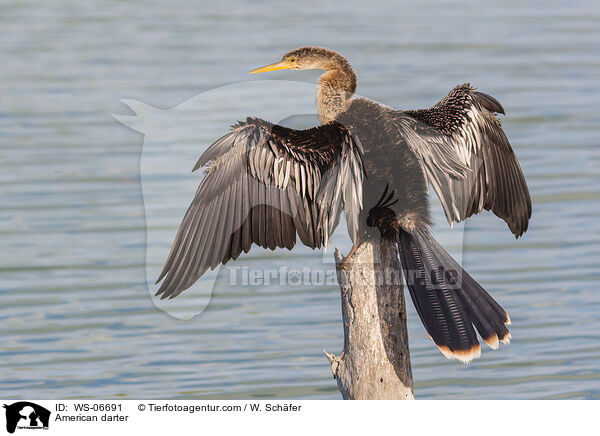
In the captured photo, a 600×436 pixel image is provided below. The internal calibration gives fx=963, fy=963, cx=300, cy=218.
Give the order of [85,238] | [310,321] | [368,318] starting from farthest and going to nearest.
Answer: [85,238], [310,321], [368,318]

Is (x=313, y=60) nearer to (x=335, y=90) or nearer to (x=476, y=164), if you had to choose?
(x=335, y=90)

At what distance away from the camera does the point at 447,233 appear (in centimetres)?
464

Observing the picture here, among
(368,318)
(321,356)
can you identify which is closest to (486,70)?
(321,356)

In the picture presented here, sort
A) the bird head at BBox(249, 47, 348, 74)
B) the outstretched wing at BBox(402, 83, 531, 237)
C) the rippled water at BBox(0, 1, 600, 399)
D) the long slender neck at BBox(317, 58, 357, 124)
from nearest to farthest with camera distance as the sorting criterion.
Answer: the outstretched wing at BBox(402, 83, 531, 237), the long slender neck at BBox(317, 58, 357, 124), the bird head at BBox(249, 47, 348, 74), the rippled water at BBox(0, 1, 600, 399)

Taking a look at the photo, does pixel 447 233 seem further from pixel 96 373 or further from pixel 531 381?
pixel 96 373

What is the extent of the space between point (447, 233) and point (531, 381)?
199cm

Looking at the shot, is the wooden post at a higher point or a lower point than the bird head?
lower
